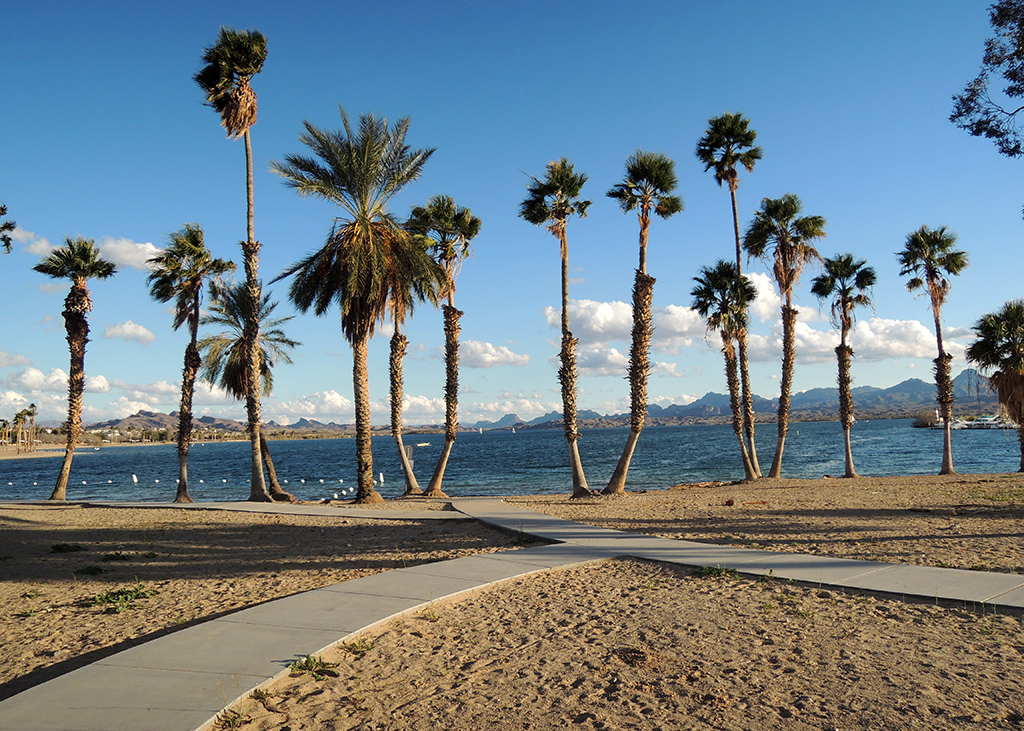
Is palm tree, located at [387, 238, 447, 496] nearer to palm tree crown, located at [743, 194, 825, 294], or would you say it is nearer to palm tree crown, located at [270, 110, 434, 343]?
palm tree crown, located at [270, 110, 434, 343]

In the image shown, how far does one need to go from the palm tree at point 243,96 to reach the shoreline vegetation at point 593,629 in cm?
1071

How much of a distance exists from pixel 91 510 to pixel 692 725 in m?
22.9

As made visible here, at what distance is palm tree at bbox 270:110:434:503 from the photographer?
2088cm

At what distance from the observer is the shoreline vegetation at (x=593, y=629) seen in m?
4.55

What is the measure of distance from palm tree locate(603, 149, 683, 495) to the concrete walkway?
9.91 metres

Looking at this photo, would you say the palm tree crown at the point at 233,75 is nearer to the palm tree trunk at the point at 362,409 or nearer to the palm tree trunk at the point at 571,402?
the palm tree trunk at the point at 362,409

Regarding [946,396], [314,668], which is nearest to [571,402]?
[314,668]

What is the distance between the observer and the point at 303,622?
645cm

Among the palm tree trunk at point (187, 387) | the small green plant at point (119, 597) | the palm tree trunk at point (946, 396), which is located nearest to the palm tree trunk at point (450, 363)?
the palm tree trunk at point (187, 387)

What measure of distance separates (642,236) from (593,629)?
17.1 m

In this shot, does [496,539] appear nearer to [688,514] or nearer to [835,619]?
[688,514]

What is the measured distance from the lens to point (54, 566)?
10492 mm

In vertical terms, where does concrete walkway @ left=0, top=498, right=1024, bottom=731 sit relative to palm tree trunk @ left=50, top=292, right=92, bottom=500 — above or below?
below

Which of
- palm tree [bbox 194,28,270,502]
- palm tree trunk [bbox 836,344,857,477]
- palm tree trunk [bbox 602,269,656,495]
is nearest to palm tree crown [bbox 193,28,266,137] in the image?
palm tree [bbox 194,28,270,502]
